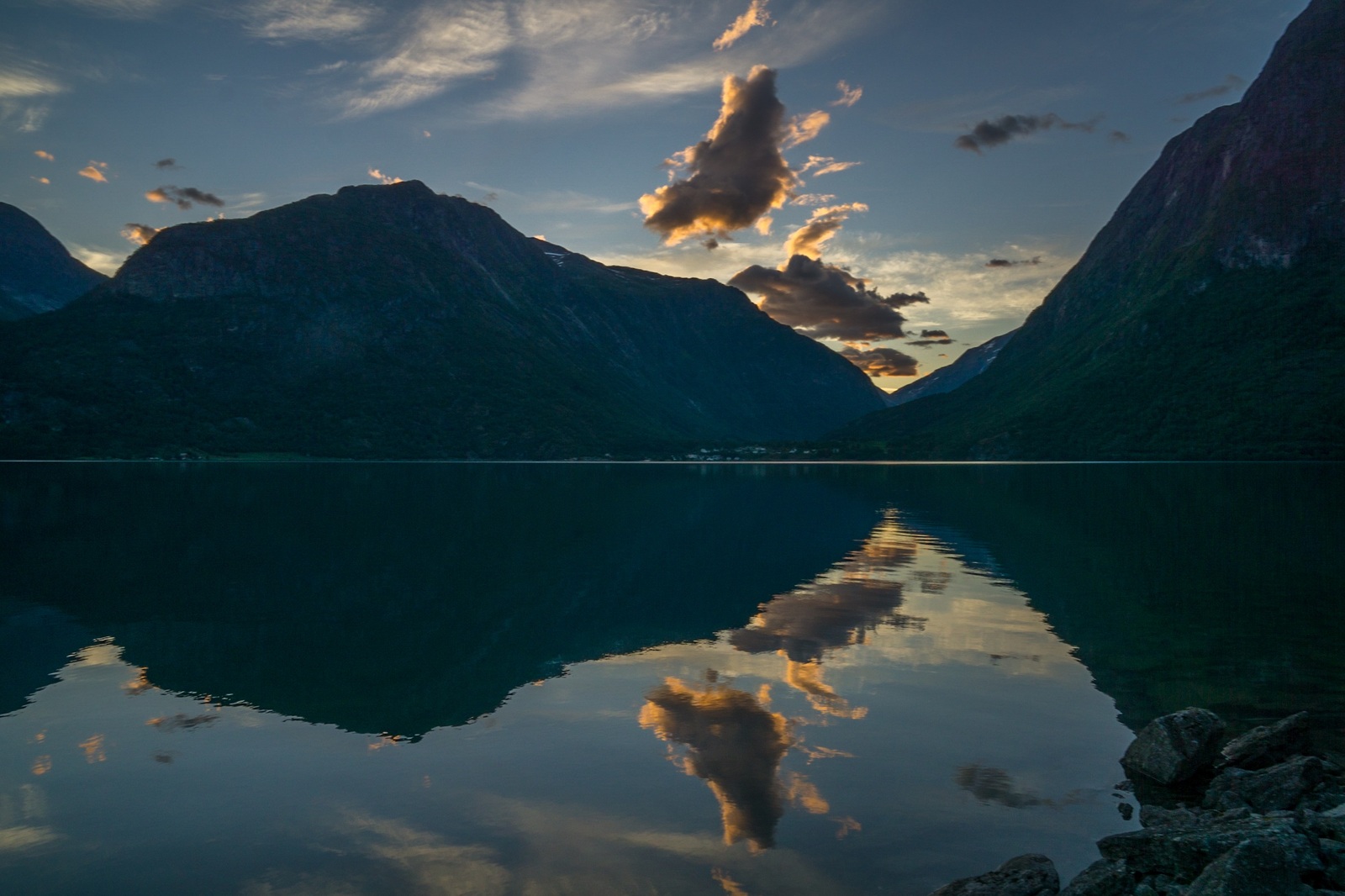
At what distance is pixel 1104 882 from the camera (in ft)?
38.7

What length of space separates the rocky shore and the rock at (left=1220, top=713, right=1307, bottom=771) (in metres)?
0.02

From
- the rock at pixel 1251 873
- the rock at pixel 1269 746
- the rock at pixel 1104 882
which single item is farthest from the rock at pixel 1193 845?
the rock at pixel 1269 746

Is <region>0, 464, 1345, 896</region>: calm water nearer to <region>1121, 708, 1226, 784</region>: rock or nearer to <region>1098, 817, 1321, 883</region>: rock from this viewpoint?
<region>1121, 708, 1226, 784</region>: rock

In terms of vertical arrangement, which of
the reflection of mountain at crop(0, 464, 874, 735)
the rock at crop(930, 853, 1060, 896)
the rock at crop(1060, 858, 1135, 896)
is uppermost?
the rock at crop(1060, 858, 1135, 896)

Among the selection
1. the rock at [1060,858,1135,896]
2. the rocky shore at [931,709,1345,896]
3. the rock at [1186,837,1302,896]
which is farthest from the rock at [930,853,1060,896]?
the rock at [1186,837,1302,896]

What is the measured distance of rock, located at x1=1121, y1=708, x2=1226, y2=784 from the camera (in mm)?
17016

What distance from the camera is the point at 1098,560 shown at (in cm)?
4862

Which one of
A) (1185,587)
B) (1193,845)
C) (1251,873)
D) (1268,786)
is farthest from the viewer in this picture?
(1185,587)

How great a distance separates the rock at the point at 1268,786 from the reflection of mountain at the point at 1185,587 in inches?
181

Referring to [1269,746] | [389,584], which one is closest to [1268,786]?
[1269,746]

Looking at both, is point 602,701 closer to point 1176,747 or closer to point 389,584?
point 1176,747

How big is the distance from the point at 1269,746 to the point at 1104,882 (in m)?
8.63

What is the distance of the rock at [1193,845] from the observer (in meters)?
11.6

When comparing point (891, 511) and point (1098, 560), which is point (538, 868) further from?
point (891, 511)
